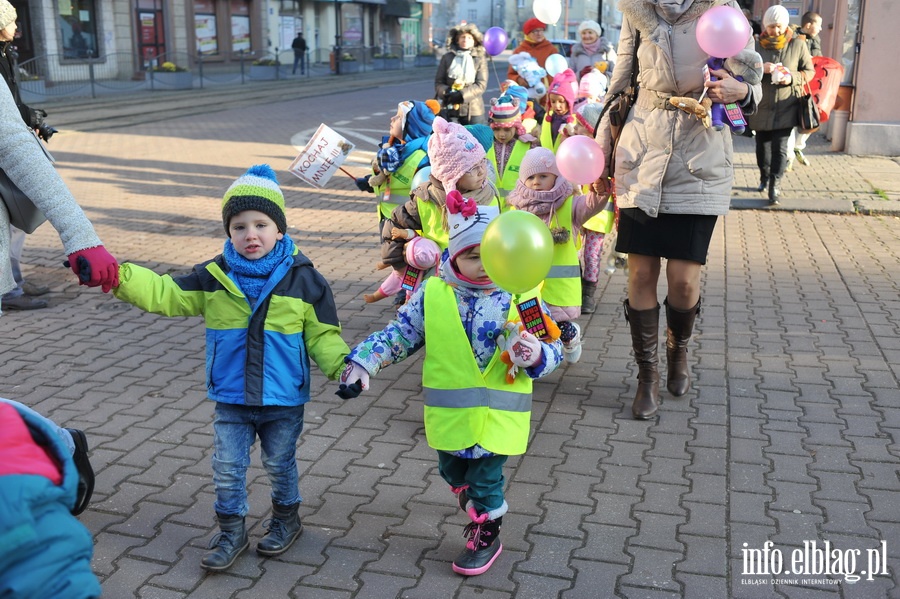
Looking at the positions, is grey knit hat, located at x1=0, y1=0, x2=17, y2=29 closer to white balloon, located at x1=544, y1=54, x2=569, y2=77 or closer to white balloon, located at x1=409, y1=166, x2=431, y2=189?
white balloon, located at x1=409, y1=166, x2=431, y2=189

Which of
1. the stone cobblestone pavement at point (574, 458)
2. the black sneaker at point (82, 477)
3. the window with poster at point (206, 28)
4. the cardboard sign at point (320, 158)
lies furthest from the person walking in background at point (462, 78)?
the window with poster at point (206, 28)

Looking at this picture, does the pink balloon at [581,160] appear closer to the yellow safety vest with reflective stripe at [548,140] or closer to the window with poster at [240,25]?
the yellow safety vest with reflective stripe at [548,140]

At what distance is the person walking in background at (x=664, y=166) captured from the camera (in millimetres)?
4621

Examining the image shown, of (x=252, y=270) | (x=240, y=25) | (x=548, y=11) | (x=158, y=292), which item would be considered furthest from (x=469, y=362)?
(x=240, y=25)

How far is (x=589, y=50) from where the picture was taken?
38.9 ft

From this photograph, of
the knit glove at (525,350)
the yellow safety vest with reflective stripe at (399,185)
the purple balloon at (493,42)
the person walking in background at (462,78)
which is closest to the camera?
the knit glove at (525,350)

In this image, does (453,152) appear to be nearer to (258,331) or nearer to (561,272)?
(561,272)

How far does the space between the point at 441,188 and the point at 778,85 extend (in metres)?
6.43

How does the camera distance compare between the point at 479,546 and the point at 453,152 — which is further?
the point at 453,152

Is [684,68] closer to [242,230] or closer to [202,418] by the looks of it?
[242,230]

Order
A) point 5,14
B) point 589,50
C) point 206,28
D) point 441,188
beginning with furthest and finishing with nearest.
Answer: point 206,28, point 589,50, point 441,188, point 5,14

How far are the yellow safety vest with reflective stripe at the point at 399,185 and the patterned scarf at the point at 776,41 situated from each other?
5.57 meters

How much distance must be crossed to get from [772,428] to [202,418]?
9.67ft

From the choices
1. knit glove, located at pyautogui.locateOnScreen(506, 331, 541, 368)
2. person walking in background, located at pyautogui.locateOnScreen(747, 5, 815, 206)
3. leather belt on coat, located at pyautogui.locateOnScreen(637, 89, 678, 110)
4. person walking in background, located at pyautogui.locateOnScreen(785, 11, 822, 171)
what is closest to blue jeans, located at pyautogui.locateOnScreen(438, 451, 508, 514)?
knit glove, located at pyautogui.locateOnScreen(506, 331, 541, 368)
